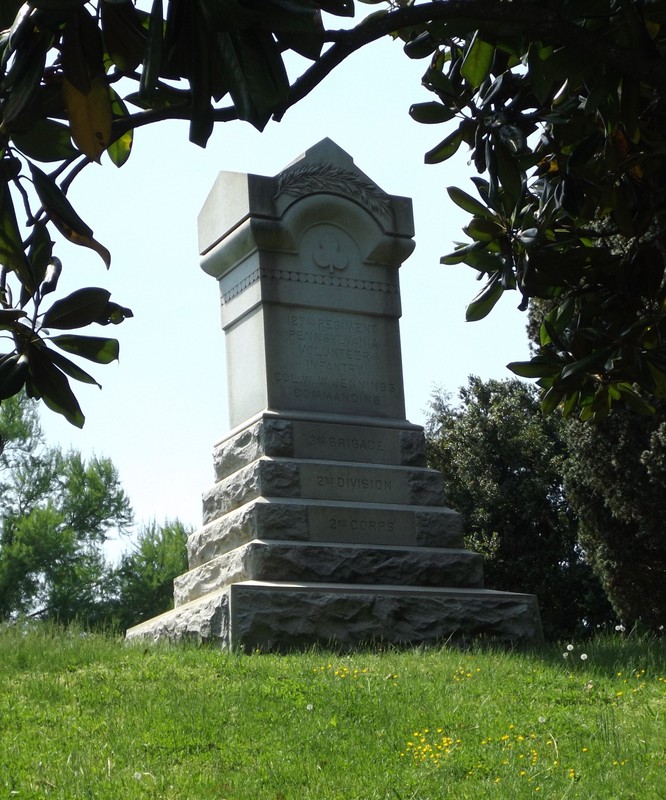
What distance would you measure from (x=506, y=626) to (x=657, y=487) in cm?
562

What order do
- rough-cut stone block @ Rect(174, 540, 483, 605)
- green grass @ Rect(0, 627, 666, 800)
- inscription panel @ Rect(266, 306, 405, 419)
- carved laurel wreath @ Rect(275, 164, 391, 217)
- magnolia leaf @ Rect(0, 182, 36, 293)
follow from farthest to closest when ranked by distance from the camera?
carved laurel wreath @ Rect(275, 164, 391, 217) < inscription panel @ Rect(266, 306, 405, 419) < rough-cut stone block @ Rect(174, 540, 483, 605) < green grass @ Rect(0, 627, 666, 800) < magnolia leaf @ Rect(0, 182, 36, 293)

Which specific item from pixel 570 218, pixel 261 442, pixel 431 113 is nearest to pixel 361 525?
pixel 261 442

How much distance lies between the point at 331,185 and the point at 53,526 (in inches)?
1110

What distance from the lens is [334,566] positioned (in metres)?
9.48

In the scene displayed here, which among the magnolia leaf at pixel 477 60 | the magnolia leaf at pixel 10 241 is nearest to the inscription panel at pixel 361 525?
the magnolia leaf at pixel 477 60

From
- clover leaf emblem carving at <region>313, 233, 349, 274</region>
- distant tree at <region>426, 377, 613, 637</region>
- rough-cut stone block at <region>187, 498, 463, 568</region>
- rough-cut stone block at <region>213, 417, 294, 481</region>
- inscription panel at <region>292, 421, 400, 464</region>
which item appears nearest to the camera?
rough-cut stone block at <region>187, 498, 463, 568</region>

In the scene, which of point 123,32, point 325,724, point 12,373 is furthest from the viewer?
point 325,724

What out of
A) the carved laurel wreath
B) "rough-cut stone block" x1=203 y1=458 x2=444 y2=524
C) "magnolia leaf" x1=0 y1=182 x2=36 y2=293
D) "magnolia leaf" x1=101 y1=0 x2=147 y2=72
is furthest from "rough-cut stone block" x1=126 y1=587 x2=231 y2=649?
"magnolia leaf" x1=101 y1=0 x2=147 y2=72

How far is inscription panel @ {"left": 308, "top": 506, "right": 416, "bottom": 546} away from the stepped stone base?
0.51m

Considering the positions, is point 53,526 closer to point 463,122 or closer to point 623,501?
point 623,501

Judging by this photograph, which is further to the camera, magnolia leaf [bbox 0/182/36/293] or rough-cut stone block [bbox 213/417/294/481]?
rough-cut stone block [bbox 213/417/294/481]

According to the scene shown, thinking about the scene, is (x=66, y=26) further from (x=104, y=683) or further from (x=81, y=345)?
(x=104, y=683)

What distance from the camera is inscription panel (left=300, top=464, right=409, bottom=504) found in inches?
392

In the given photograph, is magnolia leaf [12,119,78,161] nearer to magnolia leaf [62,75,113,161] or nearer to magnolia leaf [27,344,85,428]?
magnolia leaf [62,75,113,161]
